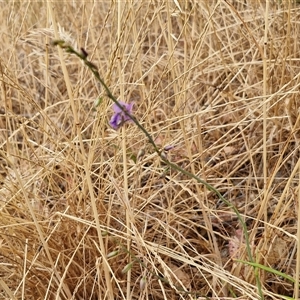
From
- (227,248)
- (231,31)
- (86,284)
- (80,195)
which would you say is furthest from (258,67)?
(86,284)

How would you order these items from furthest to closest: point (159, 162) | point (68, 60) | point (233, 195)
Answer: point (68, 60), point (233, 195), point (159, 162)

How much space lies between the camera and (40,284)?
1.08 m

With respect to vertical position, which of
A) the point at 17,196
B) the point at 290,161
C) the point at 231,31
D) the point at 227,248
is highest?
the point at 231,31

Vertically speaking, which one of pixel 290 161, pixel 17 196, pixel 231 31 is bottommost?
pixel 290 161

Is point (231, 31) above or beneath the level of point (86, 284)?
above

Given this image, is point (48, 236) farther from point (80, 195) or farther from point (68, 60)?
point (68, 60)

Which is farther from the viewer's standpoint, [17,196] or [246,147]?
[246,147]

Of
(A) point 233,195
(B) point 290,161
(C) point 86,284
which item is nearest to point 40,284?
(C) point 86,284

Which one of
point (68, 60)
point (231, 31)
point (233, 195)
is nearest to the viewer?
point (233, 195)

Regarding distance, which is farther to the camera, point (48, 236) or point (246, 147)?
point (246, 147)

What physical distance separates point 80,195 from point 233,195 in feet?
1.34

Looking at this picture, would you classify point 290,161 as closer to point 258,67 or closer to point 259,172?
point 259,172

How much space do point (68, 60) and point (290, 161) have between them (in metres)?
0.86

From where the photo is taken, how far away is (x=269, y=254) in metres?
1.12
